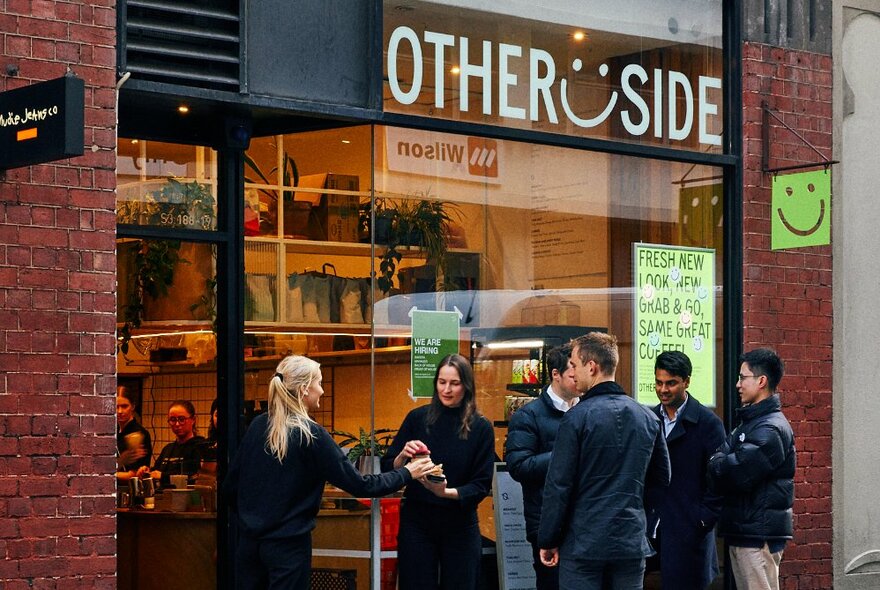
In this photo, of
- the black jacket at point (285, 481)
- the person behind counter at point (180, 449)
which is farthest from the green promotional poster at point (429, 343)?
the black jacket at point (285, 481)

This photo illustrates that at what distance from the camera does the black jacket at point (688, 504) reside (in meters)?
9.16

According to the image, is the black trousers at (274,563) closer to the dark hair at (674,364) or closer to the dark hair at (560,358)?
the dark hair at (560,358)

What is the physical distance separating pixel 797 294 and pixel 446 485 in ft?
12.6

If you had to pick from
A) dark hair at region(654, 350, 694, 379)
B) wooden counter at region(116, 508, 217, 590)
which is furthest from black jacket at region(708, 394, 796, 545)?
wooden counter at region(116, 508, 217, 590)

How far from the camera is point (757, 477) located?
28.7ft

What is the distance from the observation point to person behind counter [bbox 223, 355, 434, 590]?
751 centimetres

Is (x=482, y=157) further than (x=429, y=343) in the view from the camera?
Yes

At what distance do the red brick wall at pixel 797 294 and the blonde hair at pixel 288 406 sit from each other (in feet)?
14.5

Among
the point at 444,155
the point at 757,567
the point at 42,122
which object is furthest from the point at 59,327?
the point at 757,567

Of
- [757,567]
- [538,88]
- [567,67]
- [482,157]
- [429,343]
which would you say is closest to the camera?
[757,567]

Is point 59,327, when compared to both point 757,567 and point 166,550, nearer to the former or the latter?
point 166,550

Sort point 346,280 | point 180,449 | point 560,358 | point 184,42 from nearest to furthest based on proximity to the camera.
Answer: point 184,42 < point 560,358 < point 346,280 < point 180,449

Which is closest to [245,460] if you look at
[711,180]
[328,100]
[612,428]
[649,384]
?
[612,428]

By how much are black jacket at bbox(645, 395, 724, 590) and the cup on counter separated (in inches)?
120
